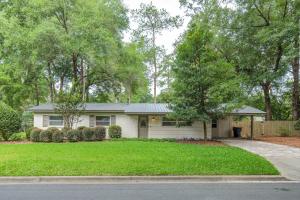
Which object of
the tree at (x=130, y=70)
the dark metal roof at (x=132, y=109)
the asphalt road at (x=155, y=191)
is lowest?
the asphalt road at (x=155, y=191)

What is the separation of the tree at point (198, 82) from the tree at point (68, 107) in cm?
697

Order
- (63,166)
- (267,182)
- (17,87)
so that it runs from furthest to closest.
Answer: (17,87) → (63,166) → (267,182)

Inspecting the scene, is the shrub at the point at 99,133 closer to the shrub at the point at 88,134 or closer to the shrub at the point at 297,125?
the shrub at the point at 88,134

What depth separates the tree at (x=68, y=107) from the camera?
73.4ft

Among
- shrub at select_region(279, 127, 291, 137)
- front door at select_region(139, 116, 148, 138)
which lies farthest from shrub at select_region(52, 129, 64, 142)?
shrub at select_region(279, 127, 291, 137)

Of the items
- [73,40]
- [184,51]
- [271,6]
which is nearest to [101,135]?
[184,51]

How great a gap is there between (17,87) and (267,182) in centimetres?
3189

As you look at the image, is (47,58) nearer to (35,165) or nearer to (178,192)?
(35,165)

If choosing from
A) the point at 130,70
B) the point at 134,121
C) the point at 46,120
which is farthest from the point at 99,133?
the point at 130,70

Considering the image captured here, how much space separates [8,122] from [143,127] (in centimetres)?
957

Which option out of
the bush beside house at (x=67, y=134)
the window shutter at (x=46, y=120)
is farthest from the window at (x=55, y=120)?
the bush beside house at (x=67, y=134)

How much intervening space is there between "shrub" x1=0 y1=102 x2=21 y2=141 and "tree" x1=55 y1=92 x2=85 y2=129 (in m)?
2.74

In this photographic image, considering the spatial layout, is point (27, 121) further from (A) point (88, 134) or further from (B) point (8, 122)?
(A) point (88, 134)

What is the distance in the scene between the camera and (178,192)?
7320 mm
